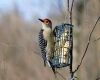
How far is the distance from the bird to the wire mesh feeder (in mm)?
109

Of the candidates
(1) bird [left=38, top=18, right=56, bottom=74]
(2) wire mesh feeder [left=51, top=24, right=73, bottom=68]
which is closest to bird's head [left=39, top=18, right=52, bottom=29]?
(1) bird [left=38, top=18, right=56, bottom=74]

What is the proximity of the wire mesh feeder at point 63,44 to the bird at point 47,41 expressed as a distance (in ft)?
0.36

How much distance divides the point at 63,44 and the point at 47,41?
0.41 meters

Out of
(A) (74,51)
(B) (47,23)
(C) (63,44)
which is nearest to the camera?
(C) (63,44)

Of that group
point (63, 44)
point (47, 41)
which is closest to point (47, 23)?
point (47, 41)

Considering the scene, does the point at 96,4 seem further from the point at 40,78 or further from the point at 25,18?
the point at 25,18

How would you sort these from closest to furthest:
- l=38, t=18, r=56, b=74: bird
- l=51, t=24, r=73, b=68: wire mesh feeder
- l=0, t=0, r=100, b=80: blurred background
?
l=51, t=24, r=73, b=68: wire mesh feeder < l=38, t=18, r=56, b=74: bird < l=0, t=0, r=100, b=80: blurred background

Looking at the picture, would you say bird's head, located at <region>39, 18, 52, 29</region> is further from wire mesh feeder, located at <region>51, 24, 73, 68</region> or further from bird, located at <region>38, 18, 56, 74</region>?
wire mesh feeder, located at <region>51, 24, 73, 68</region>

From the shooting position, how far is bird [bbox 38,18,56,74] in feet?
24.3

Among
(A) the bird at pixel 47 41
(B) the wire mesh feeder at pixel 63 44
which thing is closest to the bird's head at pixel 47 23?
(A) the bird at pixel 47 41

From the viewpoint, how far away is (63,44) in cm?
716

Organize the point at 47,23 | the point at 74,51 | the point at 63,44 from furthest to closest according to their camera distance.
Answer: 1. the point at 74,51
2. the point at 47,23
3. the point at 63,44

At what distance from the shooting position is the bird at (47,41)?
24.3 ft

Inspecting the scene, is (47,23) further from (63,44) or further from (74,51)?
(74,51)
